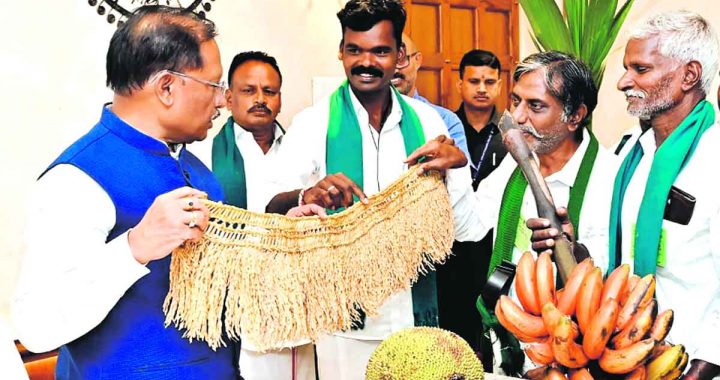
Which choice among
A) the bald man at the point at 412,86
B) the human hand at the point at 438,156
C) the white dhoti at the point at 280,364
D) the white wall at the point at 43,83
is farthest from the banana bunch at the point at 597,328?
the white wall at the point at 43,83

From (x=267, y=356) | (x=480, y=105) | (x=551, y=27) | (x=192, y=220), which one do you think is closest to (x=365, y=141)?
(x=267, y=356)

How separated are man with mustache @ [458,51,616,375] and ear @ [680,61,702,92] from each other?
396 mm

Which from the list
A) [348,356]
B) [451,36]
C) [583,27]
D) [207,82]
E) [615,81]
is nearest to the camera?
[207,82]

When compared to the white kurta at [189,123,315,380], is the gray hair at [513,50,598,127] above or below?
above

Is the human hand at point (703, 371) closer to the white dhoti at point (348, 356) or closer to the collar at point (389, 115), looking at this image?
the white dhoti at point (348, 356)

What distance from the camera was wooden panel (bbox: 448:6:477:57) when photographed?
6.21 metres

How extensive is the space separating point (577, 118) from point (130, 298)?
5.53ft

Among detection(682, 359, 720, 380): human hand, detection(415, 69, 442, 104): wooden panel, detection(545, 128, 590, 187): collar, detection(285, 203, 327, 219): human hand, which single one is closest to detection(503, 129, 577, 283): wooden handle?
detection(682, 359, 720, 380): human hand

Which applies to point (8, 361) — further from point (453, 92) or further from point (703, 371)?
point (453, 92)

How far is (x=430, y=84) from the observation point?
6098mm

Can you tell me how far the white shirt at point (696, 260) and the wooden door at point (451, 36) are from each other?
153 inches

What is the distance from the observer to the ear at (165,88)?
1.76 meters

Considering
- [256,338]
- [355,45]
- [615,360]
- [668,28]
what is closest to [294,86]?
[355,45]

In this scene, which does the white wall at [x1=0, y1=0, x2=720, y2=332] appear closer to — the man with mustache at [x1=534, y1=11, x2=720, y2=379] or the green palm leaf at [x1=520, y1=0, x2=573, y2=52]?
the green palm leaf at [x1=520, y1=0, x2=573, y2=52]
